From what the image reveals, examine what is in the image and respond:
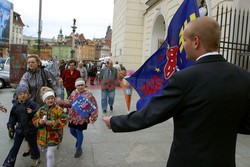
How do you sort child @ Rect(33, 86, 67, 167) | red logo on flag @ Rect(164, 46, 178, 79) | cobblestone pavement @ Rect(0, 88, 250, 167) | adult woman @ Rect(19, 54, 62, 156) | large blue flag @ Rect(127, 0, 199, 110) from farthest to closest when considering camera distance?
1. adult woman @ Rect(19, 54, 62, 156)
2. cobblestone pavement @ Rect(0, 88, 250, 167)
3. child @ Rect(33, 86, 67, 167)
4. red logo on flag @ Rect(164, 46, 178, 79)
5. large blue flag @ Rect(127, 0, 199, 110)

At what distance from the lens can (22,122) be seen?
13.7 ft

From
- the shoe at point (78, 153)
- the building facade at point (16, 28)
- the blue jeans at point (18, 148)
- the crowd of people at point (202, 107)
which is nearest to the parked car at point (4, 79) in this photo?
the shoe at point (78, 153)

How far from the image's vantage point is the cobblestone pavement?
452 cm

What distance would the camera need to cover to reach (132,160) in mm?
4633

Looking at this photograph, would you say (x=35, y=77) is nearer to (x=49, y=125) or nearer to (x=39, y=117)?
(x=39, y=117)

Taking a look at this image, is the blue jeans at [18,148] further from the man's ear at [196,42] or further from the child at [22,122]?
the man's ear at [196,42]

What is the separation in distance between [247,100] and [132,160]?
3161mm

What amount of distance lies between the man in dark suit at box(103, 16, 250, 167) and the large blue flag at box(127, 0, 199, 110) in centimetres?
144

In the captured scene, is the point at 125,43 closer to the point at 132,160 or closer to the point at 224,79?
the point at 132,160

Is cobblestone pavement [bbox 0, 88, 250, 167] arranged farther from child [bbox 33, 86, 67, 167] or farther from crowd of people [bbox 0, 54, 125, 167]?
child [bbox 33, 86, 67, 167]

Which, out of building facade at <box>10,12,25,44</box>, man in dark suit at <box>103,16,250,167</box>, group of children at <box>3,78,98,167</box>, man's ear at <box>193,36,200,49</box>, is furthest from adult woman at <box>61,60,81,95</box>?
building facade at <box>10,12,25,44</box>

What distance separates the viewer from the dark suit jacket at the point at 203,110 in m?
1.63

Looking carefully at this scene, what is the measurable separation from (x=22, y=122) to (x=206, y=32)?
3313 mm

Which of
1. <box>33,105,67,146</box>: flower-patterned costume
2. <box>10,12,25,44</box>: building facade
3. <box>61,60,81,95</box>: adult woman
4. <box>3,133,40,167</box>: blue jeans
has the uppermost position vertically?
<box>10,12,25,44</box>: building facade
